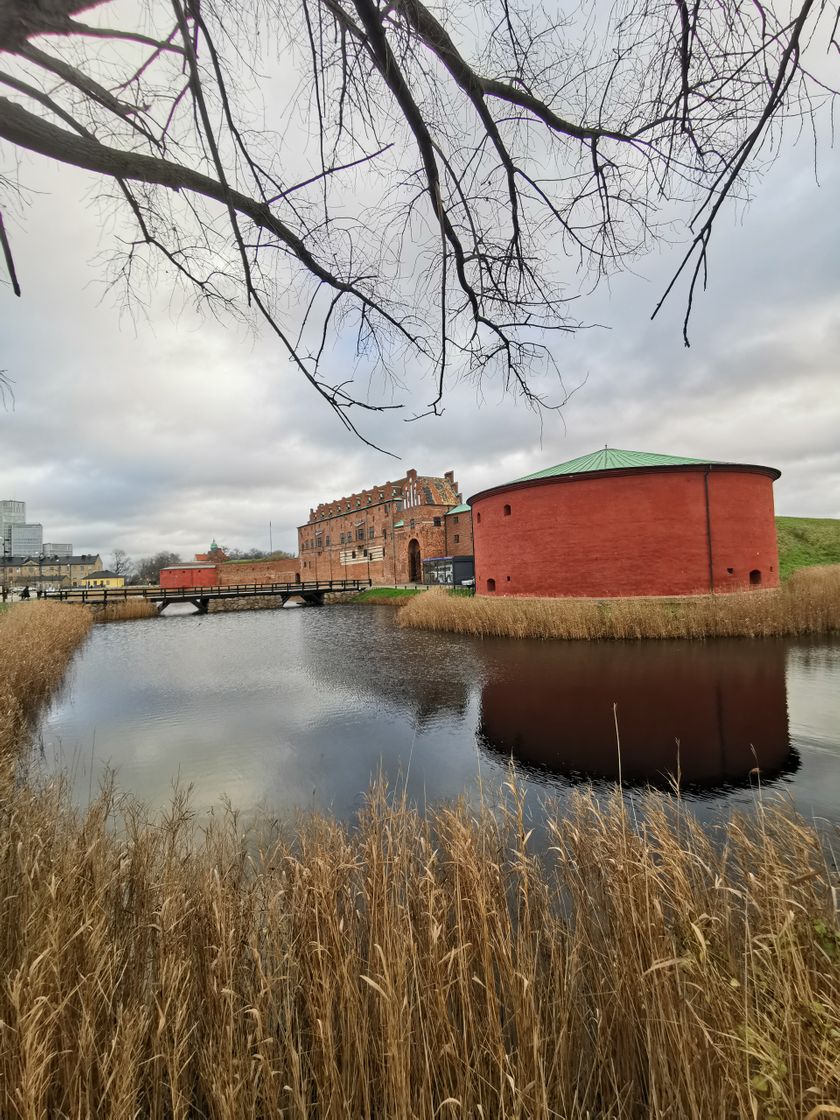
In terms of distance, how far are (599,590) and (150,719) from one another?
13591 mm

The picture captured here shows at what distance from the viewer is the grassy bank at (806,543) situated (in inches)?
1175

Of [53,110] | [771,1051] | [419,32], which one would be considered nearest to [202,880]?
[771,1051]

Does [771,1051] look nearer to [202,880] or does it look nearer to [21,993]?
[21,993]

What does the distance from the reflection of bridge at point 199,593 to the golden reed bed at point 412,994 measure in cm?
3280

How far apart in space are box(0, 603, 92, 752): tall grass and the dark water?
426mm

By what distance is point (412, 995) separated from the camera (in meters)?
1.78

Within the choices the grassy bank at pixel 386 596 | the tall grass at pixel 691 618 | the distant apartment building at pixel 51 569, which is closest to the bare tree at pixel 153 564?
the distant apartment building at pixel 51 569

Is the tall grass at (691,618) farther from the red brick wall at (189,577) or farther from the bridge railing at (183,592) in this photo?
the red brick wall at (189,577)

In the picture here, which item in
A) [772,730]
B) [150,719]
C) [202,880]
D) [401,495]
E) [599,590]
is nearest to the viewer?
[202,880]

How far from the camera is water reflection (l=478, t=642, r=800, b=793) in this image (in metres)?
5.56

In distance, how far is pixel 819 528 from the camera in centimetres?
3519

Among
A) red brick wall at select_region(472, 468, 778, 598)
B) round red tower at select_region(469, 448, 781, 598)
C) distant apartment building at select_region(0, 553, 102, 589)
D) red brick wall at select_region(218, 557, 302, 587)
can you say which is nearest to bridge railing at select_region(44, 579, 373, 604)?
red brick wall at select_region(218, 557, 302, 587)

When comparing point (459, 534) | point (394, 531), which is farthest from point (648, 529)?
point (394, 531)

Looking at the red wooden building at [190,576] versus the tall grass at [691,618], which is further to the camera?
the red wooden building at [190,576]
